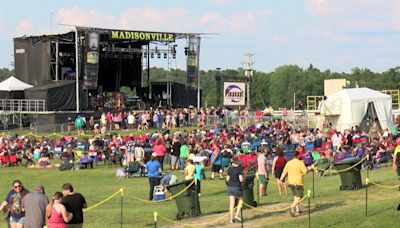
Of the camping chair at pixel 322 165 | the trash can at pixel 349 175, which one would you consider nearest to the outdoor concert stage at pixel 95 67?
the camping chair at pixel 322 165

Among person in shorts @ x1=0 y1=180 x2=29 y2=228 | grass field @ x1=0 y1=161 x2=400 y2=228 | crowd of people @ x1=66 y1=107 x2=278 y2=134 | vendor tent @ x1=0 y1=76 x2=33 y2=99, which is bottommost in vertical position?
grass field @ x1=0 y1=161 x2=400 y2=228

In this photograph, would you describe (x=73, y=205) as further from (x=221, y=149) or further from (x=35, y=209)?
(x=221, y=149)

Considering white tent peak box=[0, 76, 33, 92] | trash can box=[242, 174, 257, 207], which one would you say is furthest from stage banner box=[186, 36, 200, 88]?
trash can box=[242, 174, 257, 207]

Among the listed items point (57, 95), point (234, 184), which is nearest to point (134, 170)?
point (234, 184)

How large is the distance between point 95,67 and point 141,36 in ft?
15.8

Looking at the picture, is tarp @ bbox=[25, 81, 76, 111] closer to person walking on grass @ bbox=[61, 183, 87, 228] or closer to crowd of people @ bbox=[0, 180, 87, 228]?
crowd of people @ bbox=[0, 180, 87, 228]

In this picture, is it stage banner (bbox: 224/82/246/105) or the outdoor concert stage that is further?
stage banner (bbox: 224/82/246/105)

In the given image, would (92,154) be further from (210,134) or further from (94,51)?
(94,51)

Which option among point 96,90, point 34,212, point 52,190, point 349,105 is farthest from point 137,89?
point 34,212

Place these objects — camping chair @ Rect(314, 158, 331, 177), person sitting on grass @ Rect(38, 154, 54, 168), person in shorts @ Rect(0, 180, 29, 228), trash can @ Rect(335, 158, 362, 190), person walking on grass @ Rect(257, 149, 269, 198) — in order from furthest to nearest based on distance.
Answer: person sitting on grass @ Rect(38, 154, 54, 168), camping chair @ Rect(314, 158, 331, 177), trash can @ Rect(335, 158, 362, 190), person walking on grass @ Rect(257, 149, 269, 198), person in shorts @ Rect(0, 180, 29, 228)

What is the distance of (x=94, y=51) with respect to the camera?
47438 mm

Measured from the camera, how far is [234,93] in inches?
2029

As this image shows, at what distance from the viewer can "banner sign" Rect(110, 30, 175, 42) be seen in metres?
49.4

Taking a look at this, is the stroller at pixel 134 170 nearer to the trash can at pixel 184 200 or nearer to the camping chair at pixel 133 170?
the camping chair at pixel 133 170
